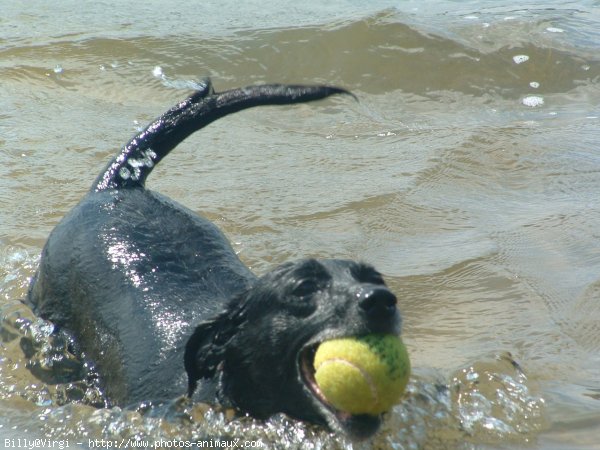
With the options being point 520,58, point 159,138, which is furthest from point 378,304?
point 520,58

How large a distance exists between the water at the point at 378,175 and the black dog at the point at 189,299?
0.50 feet

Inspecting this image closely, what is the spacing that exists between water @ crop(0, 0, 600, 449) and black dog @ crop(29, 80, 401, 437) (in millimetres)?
152

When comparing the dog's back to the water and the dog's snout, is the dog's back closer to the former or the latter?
the water

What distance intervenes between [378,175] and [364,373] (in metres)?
4.02

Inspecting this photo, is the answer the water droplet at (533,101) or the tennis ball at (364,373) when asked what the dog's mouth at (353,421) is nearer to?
the tennis ball at (364,373)

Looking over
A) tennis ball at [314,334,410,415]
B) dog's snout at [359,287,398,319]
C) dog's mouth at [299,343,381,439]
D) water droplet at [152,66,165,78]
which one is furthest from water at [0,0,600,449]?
dog's snout at [359,287,398,319]

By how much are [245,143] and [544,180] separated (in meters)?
2.35

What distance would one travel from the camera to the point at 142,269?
4.46 meters

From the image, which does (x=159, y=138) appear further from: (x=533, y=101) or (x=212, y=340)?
(x=533, y=101)

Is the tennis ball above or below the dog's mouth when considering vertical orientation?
above

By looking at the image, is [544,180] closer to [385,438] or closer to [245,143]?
[245,143]

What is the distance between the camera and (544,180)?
698 centimetres

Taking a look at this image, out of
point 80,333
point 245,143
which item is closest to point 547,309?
point 80,333

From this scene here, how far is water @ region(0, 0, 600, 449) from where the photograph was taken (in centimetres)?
420
